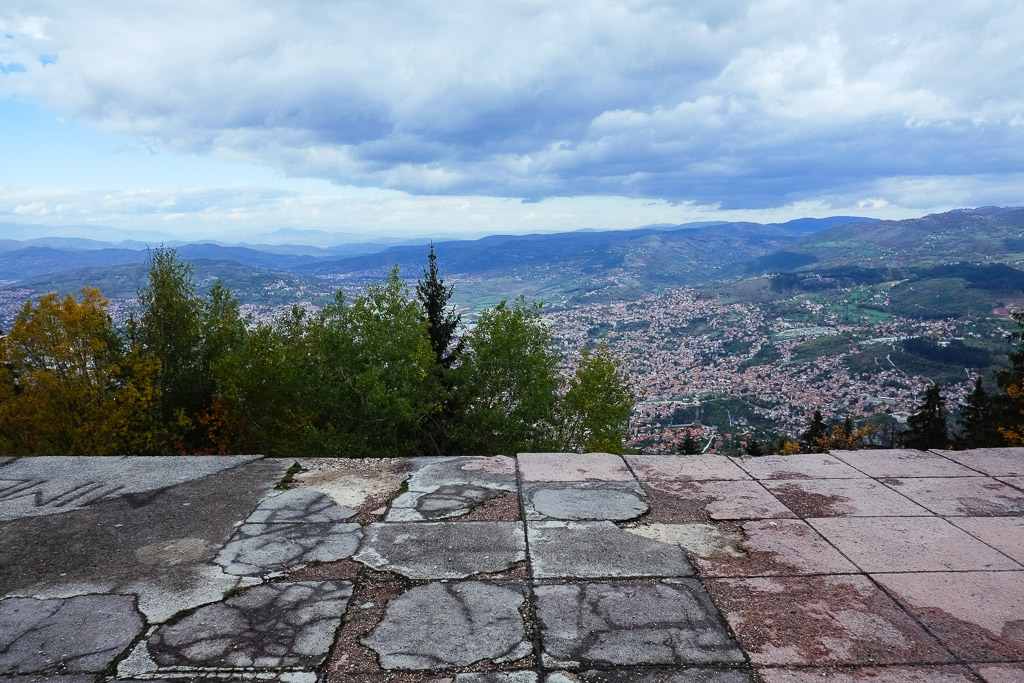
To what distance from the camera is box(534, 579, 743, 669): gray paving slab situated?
3258 mm

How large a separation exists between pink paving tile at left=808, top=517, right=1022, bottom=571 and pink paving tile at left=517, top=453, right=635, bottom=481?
79.1 inches

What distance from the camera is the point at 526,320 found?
2409cm

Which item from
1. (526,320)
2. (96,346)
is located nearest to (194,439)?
(96,346)

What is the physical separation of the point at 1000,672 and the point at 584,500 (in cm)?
314

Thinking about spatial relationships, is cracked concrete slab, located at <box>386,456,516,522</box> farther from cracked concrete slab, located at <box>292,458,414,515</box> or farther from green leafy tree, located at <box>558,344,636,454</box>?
green leafy tree, located at <box>558,344,636,454</box>

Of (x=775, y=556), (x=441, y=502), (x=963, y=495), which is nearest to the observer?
(x=775, y=556)

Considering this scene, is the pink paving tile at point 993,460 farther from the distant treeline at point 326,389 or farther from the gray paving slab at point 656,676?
the distant treeline at point 326,389

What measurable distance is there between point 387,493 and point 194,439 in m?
26.0

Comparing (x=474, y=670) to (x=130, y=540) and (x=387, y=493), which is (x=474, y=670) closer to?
(x=387, y=493)

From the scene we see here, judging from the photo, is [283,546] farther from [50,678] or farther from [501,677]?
[501,677]

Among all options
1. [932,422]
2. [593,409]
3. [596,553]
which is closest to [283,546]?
[596,553]

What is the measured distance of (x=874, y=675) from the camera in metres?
3.09

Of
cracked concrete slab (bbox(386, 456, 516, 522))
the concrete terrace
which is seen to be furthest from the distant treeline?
the concrete terrace

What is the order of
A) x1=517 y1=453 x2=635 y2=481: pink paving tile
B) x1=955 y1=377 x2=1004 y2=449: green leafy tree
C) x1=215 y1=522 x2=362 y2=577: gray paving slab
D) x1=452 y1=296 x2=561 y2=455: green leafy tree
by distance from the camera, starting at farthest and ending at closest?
x1=955 y1=377 x2=1004 y2=449: green leafy tree
x1=452 y1=296 x2=561 y2=455: green leafy tree
x1=517 y1=453 x2=635 y2=481: pink paving tile
x1=215 y1=522 x2=362 y2=577: gray paving slab
